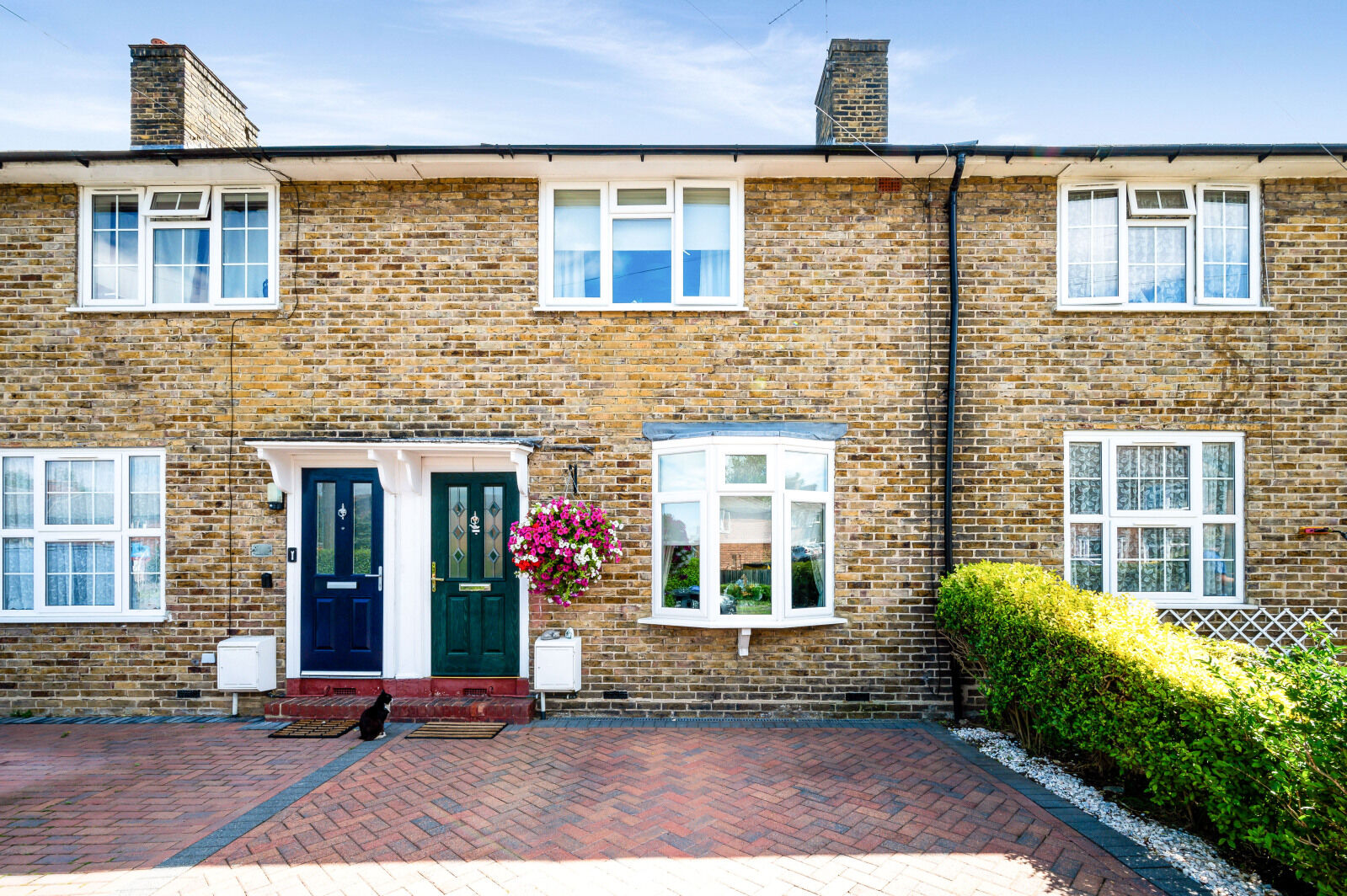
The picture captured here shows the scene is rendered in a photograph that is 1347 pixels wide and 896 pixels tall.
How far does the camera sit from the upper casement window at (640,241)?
6969 mm

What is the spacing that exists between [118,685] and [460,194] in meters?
6.37

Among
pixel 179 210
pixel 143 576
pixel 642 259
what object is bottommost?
pixel 143 576

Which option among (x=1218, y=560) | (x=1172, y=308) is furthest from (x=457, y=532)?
(x=1218, y=560)

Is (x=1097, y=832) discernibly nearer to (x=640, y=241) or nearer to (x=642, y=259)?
(x=642, y=259)

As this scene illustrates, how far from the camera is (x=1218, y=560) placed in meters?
6.84

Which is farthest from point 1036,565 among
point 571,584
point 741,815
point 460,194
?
point 460,194

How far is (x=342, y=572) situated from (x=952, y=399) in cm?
673

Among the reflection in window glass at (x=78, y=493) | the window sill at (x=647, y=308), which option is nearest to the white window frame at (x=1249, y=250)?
the window sill at (x=647, y=308)

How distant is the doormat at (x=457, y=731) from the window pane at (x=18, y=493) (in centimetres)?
494

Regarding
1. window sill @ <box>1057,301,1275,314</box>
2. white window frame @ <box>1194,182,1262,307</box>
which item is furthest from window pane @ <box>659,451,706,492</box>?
white window frame @ <box>1194,182,1262,307</box>

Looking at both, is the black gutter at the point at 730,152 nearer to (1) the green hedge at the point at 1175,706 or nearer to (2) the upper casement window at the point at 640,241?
(2) the upper casement window at the point at 640,241

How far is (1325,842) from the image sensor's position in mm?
3104

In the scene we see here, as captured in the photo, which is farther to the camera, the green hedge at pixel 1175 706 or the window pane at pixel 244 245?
the window pane at pixel 244 245

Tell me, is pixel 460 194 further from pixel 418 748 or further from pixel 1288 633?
pixel 1288 633
